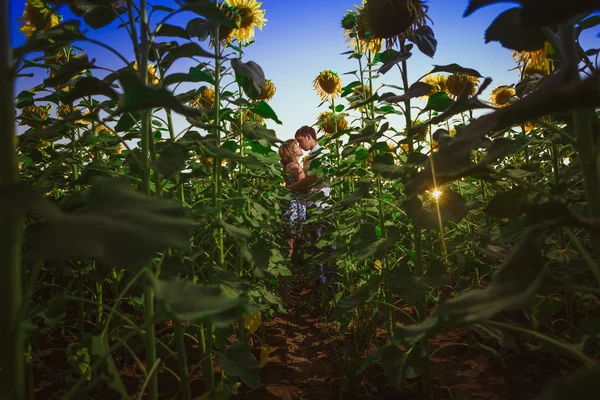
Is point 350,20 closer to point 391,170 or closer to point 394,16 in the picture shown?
point 394,16

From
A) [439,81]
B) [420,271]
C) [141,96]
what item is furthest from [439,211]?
[439,81]

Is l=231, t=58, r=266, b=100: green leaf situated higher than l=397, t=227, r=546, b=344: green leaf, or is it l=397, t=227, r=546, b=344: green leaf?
l=231, t=58, r=266, b=100: green leaf

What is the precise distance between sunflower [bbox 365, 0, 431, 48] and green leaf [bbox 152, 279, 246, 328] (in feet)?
4.05

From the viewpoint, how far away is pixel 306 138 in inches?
177

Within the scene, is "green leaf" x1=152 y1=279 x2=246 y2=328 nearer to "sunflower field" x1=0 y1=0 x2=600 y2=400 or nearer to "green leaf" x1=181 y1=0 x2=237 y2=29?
"sunflower field" x1=0 y1=0 x2=600 y2=400

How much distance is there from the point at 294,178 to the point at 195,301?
3.96 m

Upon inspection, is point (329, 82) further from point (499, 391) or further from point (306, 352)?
point (499, 391)

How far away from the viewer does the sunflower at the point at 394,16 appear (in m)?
1.38

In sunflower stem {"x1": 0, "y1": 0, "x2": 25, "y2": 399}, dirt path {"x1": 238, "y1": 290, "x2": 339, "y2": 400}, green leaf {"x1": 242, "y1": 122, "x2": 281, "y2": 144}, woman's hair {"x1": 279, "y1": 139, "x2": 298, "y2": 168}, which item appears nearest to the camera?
sunflower stem {"x1": 0, "y1": 0, "x2": 25, "y2": 399}

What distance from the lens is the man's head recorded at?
4.42 meters

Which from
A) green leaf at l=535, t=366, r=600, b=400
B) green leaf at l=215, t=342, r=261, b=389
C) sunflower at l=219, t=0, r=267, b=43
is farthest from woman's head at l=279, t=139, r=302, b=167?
green leaf at l=535, t=366, r=600, b=400

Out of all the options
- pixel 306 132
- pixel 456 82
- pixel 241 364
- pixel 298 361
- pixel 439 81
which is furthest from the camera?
pixel 306 132

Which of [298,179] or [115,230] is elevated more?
[298,179]

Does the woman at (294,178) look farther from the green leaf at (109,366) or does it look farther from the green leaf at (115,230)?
the green leaf at (115,230)
